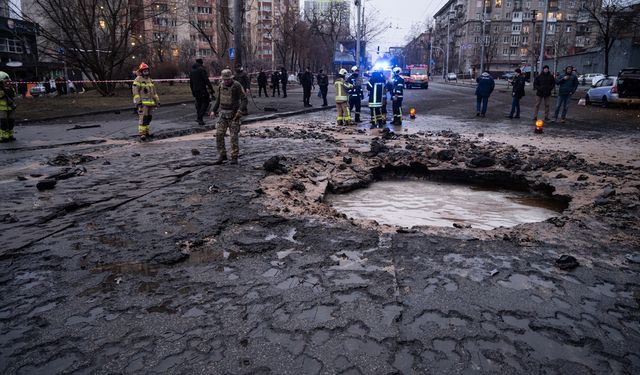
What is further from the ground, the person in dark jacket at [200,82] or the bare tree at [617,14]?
the bare tree at [617,14]

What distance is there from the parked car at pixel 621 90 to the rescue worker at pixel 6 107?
81.7ft

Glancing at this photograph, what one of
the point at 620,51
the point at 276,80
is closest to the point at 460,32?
the point at 620,51

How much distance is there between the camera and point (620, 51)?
127 feet

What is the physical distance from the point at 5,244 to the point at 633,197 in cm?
777

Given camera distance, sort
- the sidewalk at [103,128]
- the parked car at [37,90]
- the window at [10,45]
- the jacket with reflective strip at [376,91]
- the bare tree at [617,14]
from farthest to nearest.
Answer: the window at [10,45] < the parked car at [37,90] < the bare tree at [617,14] < the jacket with reflective strip at [376,91] < the sidewalk at [103,128]

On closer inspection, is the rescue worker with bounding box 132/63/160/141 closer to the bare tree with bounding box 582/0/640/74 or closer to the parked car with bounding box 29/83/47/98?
the parked car with bounding box 29/83/47/98

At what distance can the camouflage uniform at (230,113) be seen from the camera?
27.8 ft

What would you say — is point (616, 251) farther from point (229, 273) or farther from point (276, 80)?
point (276, 80)

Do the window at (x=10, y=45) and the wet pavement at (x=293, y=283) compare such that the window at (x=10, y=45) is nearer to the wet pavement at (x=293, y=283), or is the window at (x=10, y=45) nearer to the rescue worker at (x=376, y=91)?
the rescue worker at (x=376, y=91)

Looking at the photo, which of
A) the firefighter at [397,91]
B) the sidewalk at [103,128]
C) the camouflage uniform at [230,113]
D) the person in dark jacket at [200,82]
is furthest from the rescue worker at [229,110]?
the firefighter at [397,91]

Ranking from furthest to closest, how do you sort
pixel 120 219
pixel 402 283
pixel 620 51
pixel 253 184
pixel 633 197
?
pixel 620 51, pixel 253 184, pixel 633 197, pixel 120 219, pixel 402 283

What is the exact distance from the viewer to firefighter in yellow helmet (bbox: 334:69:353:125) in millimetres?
14281

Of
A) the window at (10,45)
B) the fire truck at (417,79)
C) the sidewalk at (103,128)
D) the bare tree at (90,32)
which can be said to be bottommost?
the sidewalk at (103,128)

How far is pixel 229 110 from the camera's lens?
28.2 feet
